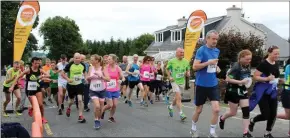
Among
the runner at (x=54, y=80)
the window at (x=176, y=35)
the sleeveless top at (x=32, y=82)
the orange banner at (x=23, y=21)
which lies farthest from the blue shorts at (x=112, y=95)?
the window at (x=176, y=35)

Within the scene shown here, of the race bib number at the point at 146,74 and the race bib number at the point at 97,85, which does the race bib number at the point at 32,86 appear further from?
the race bib number at the point at 146,74

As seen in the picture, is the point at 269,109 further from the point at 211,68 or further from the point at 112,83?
the point at 112,83

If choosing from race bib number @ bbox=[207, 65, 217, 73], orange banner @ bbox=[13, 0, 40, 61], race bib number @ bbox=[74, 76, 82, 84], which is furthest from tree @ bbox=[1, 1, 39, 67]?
race bib number @ bbox=[207, 65, 217, 73]

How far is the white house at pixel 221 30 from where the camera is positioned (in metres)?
45.5

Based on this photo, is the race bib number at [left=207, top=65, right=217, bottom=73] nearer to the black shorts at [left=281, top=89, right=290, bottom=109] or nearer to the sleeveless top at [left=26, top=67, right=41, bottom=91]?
the black shorts at [left=281, top=89, right=290, bottom=109]

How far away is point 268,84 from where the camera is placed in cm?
758

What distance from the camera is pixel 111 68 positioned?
9.98 m

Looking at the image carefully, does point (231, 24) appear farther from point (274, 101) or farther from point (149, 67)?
point (274, 101)

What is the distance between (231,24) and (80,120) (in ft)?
122

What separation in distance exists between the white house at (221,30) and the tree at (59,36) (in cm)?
3229

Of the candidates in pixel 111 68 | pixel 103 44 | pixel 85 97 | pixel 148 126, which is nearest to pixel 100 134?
pixel 148 126

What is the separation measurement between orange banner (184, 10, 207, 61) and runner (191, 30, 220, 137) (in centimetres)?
1080

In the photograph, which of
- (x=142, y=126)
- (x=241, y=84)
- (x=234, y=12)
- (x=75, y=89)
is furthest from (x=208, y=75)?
(x=234, y=12)

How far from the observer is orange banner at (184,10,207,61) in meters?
18.1
